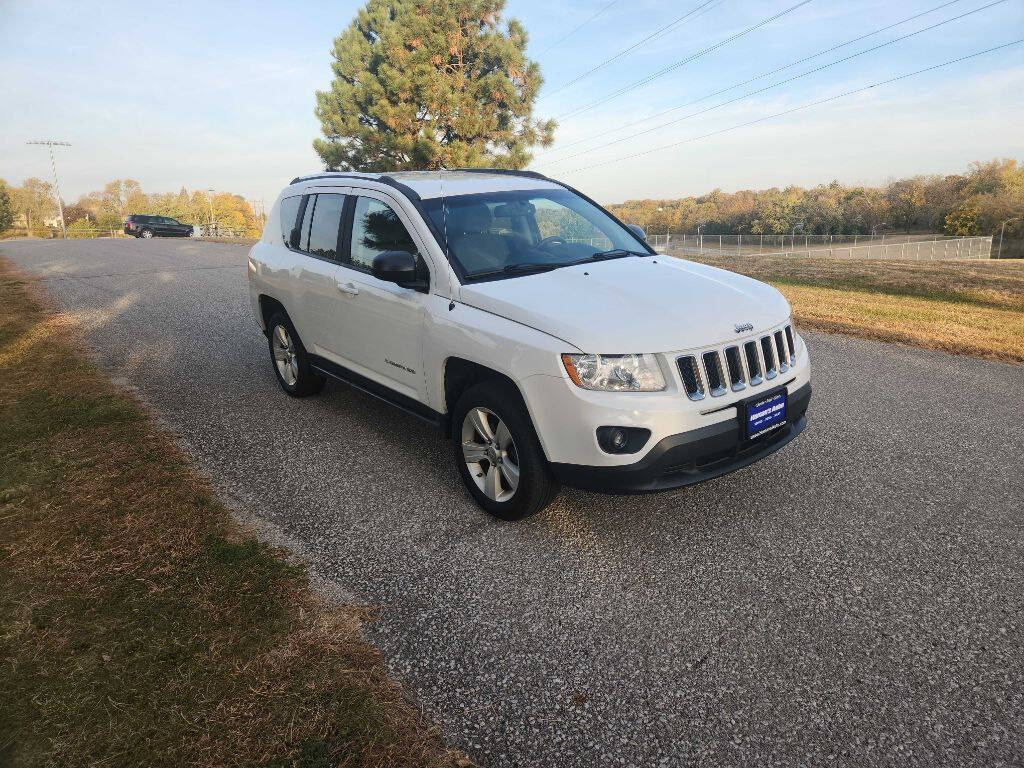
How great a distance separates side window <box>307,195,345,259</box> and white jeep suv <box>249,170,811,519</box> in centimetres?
2

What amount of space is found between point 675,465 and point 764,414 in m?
0.65

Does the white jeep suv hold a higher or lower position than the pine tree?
lower

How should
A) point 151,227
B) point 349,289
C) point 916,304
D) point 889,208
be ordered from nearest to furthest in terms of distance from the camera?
point 349,289 → point 916,304 → point 151,227 → point 889,208

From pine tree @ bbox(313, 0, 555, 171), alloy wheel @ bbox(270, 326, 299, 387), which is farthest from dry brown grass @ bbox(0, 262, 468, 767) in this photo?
pine tree @ bbox(313, 0, 555, 171)

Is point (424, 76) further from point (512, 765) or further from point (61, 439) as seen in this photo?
point (512, 765)

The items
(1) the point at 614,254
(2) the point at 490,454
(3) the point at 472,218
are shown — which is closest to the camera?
(2) the point at 490,454

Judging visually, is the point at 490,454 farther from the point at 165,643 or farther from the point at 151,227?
the point at 151,227

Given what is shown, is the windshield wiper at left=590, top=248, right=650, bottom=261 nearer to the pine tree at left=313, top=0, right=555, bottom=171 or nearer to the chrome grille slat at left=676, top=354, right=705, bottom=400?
the chrome grille slat at left=676, top=354, right=705, bottom=400

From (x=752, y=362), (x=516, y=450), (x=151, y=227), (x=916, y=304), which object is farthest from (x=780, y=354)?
(x=151, y=227)

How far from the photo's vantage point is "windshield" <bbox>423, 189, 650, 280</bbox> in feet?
13.6

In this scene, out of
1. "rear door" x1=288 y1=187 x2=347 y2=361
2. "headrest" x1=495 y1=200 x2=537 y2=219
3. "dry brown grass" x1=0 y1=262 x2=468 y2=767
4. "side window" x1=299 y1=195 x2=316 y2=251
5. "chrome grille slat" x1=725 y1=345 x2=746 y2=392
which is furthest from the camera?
"side window" x1=299 y1=195 x2=316 y2=251

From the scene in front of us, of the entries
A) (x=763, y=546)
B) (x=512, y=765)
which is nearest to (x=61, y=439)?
(x=512, y=765)

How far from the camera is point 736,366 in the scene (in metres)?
3.51

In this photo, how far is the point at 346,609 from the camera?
3061mm
